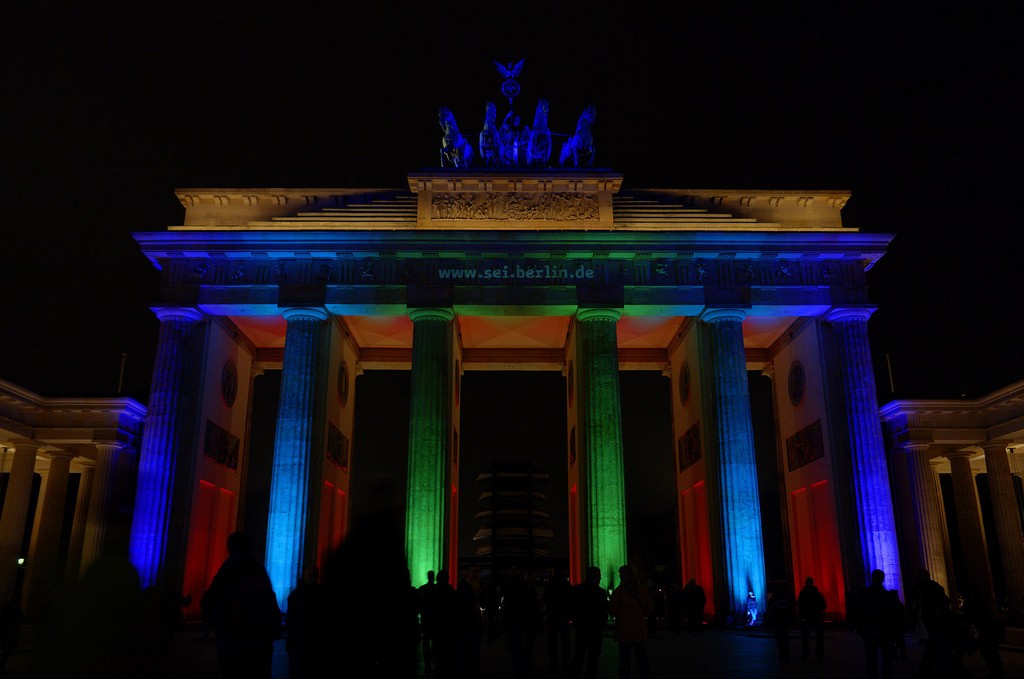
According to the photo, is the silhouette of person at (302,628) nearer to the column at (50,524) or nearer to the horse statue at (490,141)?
the horse statue at (490,141)

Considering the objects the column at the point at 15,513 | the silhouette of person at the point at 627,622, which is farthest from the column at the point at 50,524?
the silhouette of person at the point at 627,622

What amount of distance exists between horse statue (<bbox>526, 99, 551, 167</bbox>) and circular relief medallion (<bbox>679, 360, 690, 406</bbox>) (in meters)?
9.38

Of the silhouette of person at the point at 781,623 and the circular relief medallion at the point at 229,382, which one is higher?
the circular relief medallion at the point at 229,382

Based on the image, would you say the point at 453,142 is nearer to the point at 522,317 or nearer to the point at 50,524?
the point at 522,317

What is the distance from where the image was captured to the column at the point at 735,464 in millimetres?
23188

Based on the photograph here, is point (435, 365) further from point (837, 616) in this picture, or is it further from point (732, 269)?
point (837, 616)

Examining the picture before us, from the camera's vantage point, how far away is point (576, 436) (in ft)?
88.4

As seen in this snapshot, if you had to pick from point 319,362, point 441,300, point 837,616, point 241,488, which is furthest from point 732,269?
point 241,488

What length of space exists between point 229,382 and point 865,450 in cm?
2184

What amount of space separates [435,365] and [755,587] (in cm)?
1184

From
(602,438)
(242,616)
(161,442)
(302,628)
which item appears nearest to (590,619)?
(302,628)

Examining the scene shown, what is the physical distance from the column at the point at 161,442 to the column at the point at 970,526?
28463 millimetres

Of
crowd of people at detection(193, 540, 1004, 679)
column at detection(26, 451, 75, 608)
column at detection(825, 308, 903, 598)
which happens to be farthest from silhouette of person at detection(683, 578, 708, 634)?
column at detection(26, 451, 75, 608)

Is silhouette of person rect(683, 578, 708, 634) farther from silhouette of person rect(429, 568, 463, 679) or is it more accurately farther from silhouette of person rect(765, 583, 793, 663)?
silhouette of person rect(429, 568, 463, 679)
